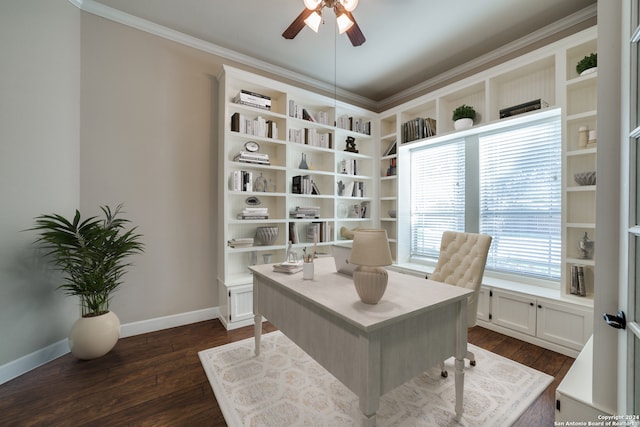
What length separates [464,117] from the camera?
10.0 ft

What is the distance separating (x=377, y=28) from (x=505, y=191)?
229 cm

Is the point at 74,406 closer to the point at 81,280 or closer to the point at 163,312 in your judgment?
the point at 81,280

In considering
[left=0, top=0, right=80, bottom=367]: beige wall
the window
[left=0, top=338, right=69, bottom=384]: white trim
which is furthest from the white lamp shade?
[left=0, top=338, right=69, bottom=384]: white trim

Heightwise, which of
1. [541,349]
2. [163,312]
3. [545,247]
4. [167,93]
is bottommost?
[541,349]

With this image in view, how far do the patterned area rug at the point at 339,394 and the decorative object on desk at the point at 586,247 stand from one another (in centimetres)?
114

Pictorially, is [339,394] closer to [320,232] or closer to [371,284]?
[371,284]

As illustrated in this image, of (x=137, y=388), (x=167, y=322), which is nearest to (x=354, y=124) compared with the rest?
(x=167, y=322)

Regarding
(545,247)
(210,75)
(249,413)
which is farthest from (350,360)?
(210,75)

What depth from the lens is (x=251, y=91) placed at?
315 cm

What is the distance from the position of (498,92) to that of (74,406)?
4.70 m

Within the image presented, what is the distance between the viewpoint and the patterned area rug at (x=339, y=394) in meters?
1.51

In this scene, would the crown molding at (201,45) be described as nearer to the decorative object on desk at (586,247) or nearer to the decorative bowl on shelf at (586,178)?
the decorative bowl on shelf at (586,178)

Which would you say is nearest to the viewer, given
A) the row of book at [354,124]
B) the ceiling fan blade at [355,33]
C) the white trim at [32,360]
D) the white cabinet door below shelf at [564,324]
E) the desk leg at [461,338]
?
the desk leg at [461,338]

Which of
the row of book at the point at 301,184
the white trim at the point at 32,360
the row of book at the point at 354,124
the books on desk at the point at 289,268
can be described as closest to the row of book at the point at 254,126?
the row of book at the point at 301,184
